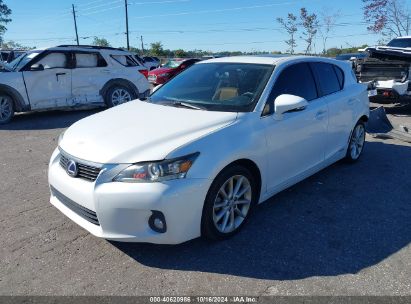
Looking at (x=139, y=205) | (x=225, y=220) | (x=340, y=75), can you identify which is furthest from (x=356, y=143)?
(x=139, y=205)

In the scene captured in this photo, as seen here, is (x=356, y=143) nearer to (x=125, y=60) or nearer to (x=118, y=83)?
(x=118, y=83)

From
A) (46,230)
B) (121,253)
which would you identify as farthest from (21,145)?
(121,253)

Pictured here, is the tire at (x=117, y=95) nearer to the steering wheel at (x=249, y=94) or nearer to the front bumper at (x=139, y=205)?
the steering wheel at (x=249, y=94)

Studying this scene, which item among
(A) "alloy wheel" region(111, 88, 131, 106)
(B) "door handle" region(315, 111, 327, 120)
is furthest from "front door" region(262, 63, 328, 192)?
(A) "alloy wheel" region(111, 88, 131, 106)

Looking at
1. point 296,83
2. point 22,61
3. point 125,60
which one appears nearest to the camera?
point 296,83

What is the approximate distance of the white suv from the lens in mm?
8859

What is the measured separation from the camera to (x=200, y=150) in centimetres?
300

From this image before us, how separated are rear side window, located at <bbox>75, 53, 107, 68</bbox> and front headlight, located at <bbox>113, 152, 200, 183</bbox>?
7.80 meters

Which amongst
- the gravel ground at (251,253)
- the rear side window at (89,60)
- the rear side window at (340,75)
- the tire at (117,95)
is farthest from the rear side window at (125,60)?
the rear side window at (340,75)

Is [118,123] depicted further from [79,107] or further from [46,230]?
[79,107]

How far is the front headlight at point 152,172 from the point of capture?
2.85m

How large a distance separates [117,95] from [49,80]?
6.26 feet

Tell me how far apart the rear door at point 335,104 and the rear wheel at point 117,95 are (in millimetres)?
6831

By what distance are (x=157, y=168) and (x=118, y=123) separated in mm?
975
